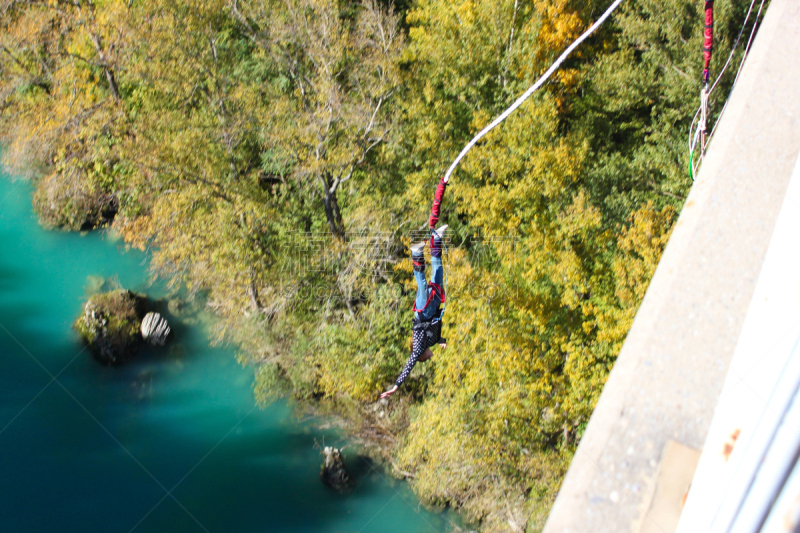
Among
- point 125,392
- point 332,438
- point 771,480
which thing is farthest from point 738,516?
point 125,392

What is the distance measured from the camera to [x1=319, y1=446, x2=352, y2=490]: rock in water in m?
13.4

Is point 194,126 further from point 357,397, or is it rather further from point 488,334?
point 488,334

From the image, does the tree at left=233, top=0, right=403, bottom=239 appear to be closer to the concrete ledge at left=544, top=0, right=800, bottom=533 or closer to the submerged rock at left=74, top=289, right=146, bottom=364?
the submerged rock at left=74, top=289, right=146, bottom=364

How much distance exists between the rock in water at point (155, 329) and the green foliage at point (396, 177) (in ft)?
3.95

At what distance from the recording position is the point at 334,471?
13359 millimetres

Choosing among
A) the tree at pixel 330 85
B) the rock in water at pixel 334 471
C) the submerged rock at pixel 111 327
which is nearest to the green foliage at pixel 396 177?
the tree at pixel 330 85

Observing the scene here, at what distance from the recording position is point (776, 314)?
41.6 inches

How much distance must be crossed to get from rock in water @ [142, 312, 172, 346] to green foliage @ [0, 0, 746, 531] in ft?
3.95

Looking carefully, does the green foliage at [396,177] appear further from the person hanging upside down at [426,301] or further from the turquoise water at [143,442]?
the person hanging upside down at [426,301]

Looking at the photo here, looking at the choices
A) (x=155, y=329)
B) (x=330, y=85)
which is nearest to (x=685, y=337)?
(x=330, y=85)

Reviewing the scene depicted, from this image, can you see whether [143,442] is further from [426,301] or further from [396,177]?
[426,301]

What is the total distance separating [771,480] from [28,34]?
18132 mm

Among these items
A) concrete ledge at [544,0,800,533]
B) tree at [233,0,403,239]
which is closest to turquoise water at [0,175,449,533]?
tree at [233,0,403,239]

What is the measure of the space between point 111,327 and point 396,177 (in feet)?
27.4
